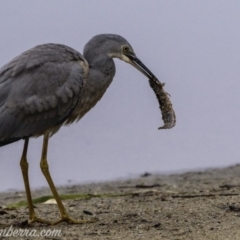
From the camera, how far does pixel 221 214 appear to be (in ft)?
34.3

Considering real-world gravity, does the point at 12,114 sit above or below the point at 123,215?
above

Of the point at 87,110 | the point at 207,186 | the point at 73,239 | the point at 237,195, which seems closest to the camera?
the point at 73,239

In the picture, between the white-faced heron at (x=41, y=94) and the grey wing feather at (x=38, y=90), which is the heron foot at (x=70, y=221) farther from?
the grey wing feather at (x=38, y=90)

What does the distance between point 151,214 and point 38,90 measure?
6.14 feet

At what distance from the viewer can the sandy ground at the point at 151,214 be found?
9.45 m

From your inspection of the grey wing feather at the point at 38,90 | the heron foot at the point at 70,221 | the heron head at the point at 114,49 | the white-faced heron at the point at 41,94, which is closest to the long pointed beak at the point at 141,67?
the heron head at the point at 114,49

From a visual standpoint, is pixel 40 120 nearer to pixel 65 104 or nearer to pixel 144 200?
pixel 65 104

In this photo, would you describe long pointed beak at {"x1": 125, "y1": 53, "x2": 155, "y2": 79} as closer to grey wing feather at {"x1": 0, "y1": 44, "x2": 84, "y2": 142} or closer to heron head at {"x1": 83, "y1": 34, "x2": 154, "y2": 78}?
heron head at {"x1": 83, "y1": 34, "x2": 154, "y2": 78}

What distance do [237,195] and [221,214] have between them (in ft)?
5.50

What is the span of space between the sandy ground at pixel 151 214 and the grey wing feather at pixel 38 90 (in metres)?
1.08

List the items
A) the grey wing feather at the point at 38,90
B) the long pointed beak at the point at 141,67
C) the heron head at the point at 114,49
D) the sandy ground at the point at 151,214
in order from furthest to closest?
the long pointed beak at the point at 141,67
the heron head at the point at 114,49
the grey wing feather at the point at 38,90
the sandy ground at the point at 151,214

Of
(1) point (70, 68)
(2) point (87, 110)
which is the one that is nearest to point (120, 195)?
(2) point (87, 110)

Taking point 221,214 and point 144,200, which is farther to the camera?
point 144,200

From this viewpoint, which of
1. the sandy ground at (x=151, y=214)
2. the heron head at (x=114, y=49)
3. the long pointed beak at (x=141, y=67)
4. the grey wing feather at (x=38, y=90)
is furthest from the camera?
the long pointed beak at (x=141, y=67)
